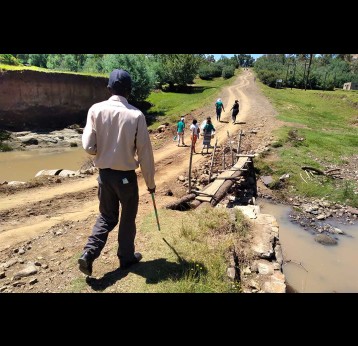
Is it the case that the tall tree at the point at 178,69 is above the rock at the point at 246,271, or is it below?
above

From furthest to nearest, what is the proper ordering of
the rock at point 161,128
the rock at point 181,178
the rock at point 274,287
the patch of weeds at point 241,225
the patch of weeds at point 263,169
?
the rock at point 161,128 → the patch of weeds at point 263,169 → the rock at point 181,178 → the patch of weeds at point 241,225 → the rock at point 274,287

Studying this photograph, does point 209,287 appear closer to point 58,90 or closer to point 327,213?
point 327,213

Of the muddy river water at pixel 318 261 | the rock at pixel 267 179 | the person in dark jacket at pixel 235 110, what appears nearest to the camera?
the muddy river water at pixel 318 261

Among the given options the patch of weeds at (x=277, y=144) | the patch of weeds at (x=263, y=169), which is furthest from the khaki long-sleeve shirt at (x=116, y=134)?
the patch of weeds at (x=277, y=144)

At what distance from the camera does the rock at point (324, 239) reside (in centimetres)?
892

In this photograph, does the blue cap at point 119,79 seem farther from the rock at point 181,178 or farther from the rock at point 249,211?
the rock at point 181,178

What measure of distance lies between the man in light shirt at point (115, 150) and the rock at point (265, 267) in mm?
2794

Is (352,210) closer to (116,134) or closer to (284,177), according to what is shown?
(284,177)

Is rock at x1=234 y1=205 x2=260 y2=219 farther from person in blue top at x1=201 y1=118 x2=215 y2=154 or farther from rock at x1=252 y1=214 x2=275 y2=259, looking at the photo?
person in blue top at x1=201 y1=118 x2=215 y2=154

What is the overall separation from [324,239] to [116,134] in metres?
7.61

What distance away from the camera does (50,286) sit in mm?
3971

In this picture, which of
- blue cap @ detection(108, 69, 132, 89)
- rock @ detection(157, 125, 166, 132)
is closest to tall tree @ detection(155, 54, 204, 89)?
rock @ detection(157, 125, 166, 132)

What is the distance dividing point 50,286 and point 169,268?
1502 mm
